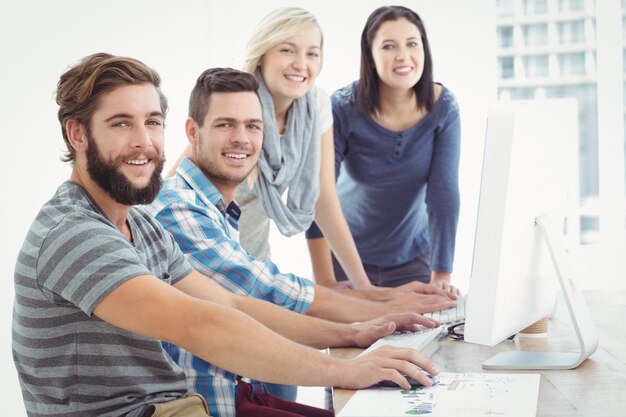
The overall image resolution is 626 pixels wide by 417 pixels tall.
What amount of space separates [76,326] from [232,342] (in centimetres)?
24

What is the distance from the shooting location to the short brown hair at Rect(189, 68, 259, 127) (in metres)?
2.03

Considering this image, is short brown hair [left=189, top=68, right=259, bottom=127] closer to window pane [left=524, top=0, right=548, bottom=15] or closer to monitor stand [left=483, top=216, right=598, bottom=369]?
monitor stand [left=483, top=216, right=598, bottom=369]

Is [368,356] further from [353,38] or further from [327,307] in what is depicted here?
[353,38]

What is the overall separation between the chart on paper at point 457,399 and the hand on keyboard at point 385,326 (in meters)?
0.32

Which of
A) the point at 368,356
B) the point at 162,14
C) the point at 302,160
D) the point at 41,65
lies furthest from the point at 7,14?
the point at 368,356

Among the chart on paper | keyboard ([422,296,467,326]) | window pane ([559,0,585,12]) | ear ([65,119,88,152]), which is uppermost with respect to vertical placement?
window pane ([559,0,585,12])

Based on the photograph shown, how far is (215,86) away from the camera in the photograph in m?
2.03

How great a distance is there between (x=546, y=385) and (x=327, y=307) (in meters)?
0.72

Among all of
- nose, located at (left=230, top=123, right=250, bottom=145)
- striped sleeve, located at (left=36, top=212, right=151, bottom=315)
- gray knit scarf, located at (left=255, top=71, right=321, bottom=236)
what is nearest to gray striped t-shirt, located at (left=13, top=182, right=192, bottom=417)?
striped sleeve, located at (left=36, top=212, right=151, bottom=315)

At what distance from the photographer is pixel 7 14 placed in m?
4.44

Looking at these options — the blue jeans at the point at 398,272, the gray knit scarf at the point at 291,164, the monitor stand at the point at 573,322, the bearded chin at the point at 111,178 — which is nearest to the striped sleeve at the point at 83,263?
the bearded chin at the point at 111,178

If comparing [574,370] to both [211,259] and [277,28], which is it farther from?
[277,28]

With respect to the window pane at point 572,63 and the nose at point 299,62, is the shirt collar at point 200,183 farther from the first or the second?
the window pane at point 572,63

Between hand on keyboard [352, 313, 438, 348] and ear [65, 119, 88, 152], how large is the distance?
0.65 meters
